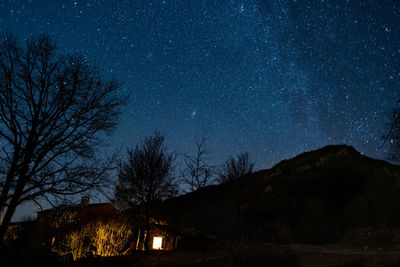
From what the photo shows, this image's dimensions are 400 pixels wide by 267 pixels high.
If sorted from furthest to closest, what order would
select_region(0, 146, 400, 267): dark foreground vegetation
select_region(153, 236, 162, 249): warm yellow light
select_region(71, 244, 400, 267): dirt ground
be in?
select_region(153, 236, 162, 249): warm yellow light, select_region(0, 146, 400, 267): dark foreground vegetation, select_region(71, 244, 400, 267): dirt ground

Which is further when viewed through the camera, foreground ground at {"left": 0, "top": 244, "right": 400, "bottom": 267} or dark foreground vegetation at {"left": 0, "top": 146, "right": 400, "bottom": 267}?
dark foreground vegetation at {"left": 0, "top": 146, "right": 400, "bottom": 267}

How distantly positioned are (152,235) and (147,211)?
786 cm

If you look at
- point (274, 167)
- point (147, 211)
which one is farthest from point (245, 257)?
point (274, 167)

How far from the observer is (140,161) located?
22.9 metres

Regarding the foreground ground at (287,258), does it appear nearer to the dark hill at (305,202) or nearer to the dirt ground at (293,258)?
the dirt ground at (293,258)

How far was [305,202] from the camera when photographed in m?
24.2

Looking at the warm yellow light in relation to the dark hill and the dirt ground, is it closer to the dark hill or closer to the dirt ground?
the dark hill

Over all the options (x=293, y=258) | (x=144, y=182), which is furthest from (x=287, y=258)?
(x=144, y=182)

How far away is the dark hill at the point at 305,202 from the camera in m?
20.8

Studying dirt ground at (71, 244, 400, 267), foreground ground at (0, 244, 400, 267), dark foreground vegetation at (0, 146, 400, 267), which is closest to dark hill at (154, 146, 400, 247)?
dark foreground vegetation at (0, 146, 400, 267)

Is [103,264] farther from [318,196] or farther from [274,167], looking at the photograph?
[274,167]

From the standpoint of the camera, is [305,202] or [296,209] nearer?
[296,209]

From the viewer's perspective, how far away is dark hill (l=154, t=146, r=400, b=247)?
2077 cm

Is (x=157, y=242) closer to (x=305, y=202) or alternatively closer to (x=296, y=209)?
(x=296, y=209)
